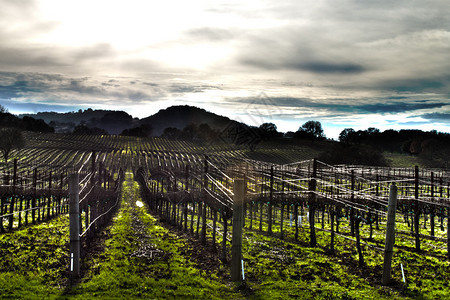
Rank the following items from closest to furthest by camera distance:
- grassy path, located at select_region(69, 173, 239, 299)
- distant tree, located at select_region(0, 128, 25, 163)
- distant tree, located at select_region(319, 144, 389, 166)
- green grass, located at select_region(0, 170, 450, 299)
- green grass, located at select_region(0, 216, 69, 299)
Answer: green grass, located at select_region(0, 216, 69, 299)
grassy path, located at select_region(69, 173, 239, 299)
green grass, located at select_region(0, 170, 450, 299)
distant tree, located at select_region(319, 144, 389, 166)
distant tree, located at select_region(0, 128, 25, 163)

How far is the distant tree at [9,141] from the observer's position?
69812 mm

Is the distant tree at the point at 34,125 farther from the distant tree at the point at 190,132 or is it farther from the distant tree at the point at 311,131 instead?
the distant tree at the point at 311,131

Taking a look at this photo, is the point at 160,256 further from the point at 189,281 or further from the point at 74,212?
the point at 74,212

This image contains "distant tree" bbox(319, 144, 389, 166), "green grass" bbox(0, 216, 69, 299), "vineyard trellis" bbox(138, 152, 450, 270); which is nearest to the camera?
"green grass" bbox(0, 216, 69, 299)

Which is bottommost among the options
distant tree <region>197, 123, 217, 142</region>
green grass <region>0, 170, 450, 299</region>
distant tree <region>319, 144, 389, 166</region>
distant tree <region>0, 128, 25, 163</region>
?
green grass <region>0, 170, 450, 299</region>

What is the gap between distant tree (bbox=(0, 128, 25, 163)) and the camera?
69812mm

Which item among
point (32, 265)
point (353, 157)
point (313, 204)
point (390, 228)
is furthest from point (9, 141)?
point (390, 228)

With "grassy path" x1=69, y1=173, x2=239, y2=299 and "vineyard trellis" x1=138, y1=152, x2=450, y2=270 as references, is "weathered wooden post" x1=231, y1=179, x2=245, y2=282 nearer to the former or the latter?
"grassy path" x1=69, y1=173, x2=239, y2=299

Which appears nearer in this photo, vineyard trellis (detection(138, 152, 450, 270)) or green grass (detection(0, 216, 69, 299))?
green grass (detection(0, 216, 69, 299))

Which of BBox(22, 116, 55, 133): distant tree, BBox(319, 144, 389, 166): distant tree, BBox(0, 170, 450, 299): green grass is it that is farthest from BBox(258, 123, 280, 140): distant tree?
BBox(22, 116, 55, 133): distant tree

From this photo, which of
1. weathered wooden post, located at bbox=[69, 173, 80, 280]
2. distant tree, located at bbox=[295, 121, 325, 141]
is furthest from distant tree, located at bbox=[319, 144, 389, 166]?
weathered wooden post, located at bbox=[69, 173, 80, 280]

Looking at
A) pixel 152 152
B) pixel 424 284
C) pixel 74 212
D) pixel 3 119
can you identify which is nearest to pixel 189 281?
pixel 74 212

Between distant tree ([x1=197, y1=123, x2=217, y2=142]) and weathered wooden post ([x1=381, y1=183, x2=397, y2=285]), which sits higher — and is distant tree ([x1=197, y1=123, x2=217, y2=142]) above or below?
above

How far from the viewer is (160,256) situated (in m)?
13.1
